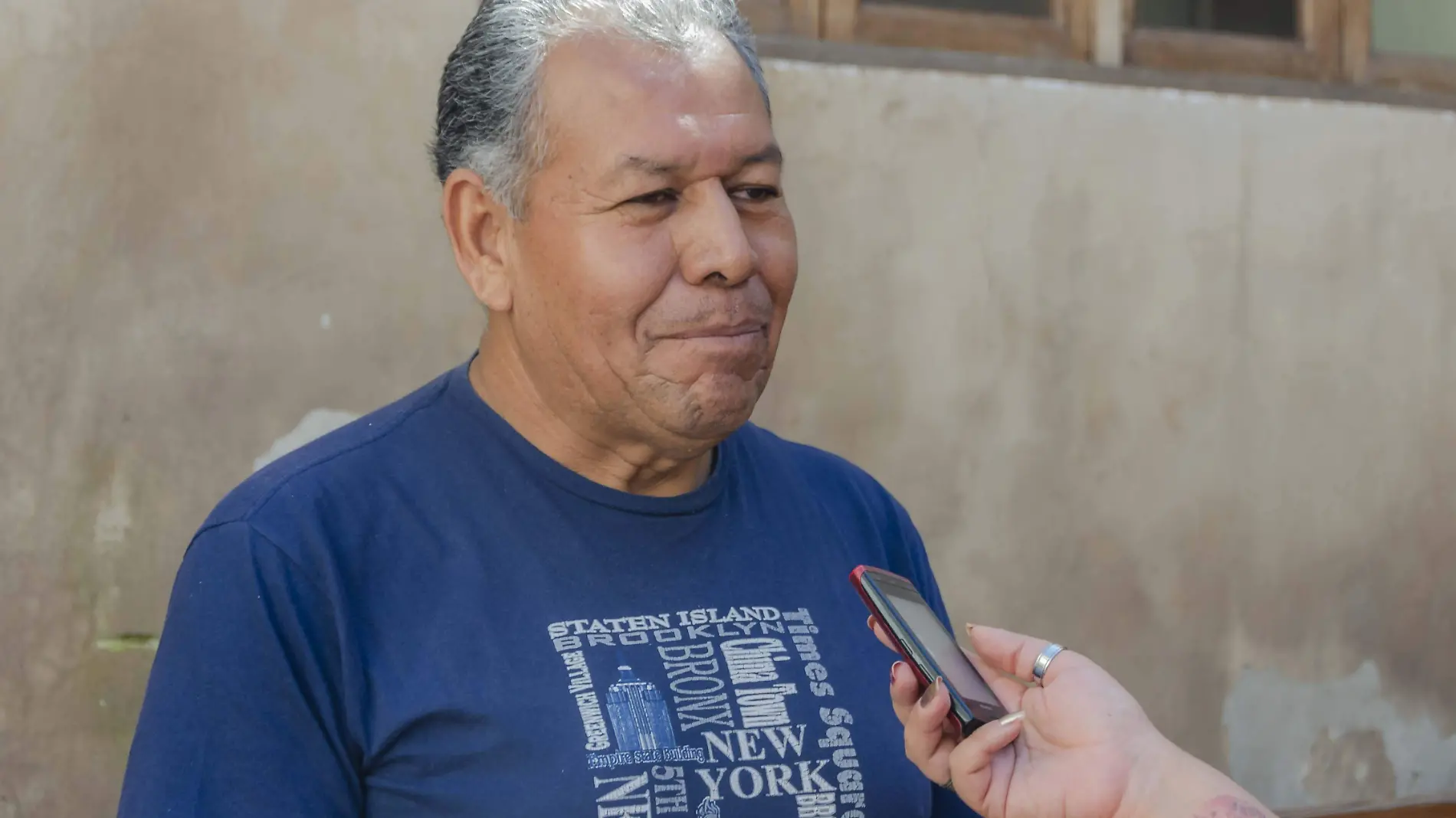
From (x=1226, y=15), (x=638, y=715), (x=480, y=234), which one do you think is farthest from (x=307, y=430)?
(x=1226, y=15)

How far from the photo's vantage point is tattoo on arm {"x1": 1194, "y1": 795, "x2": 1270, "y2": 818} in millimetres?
1869

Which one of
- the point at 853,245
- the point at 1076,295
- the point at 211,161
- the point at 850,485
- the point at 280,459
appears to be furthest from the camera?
the point at 1076,295

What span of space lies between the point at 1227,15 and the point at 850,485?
276cm

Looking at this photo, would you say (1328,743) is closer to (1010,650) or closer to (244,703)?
(1010,650)

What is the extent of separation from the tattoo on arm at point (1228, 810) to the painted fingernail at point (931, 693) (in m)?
0.36

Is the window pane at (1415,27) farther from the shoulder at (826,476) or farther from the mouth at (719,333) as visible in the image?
the mouth at (719,333)

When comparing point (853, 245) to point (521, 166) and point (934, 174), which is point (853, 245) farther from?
point (521, 166)

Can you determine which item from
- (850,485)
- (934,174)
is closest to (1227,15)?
(934,174)

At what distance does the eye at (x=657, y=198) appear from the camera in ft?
6.55

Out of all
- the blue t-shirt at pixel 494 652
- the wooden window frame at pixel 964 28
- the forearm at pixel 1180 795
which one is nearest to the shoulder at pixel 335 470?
the blue t-shirt at pixel 494 652

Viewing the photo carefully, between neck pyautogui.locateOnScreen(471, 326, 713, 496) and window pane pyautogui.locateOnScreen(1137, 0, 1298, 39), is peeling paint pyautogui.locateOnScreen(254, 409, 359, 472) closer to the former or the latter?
neck pyautogui.locateOnScreen(471, 326, 713, 496)

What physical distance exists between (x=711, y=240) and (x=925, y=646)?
1.86 feet

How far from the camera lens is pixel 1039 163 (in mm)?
4172

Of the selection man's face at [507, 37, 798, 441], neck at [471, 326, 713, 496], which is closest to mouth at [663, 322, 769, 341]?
man's face at [507, 37, 798, 441]
